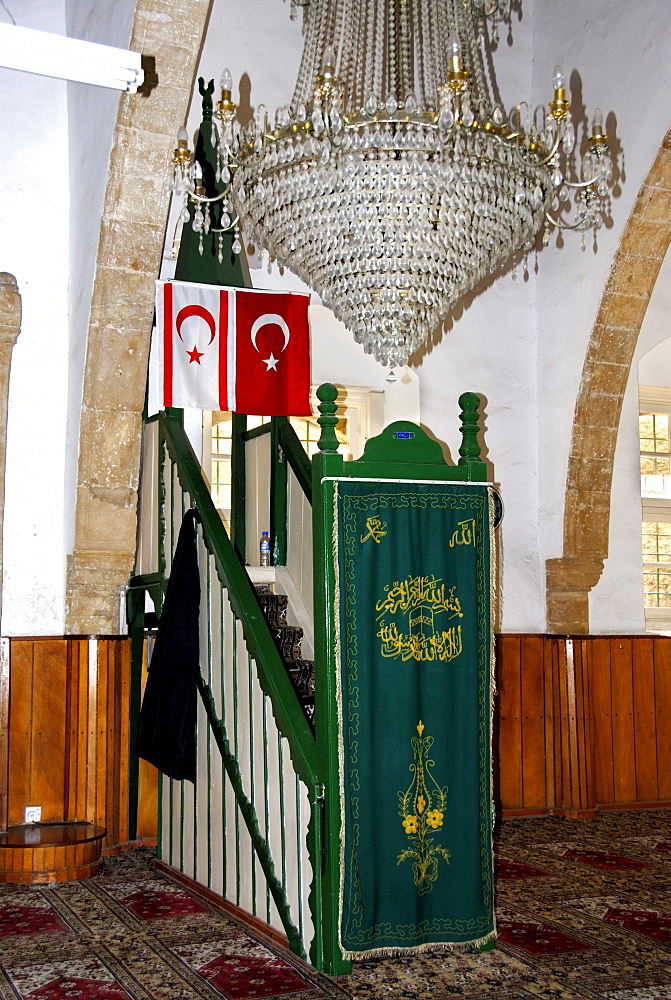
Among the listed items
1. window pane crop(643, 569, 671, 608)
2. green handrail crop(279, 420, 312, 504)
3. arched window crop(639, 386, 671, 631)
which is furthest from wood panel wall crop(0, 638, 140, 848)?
window pane crop(643, 569, 671, 608)

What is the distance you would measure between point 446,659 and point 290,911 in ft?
3.68

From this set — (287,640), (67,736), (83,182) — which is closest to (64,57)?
(83,182)

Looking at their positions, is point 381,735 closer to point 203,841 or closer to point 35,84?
point 203,841

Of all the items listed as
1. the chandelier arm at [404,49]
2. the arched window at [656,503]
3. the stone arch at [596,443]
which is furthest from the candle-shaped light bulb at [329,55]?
the arched window at [656,503]

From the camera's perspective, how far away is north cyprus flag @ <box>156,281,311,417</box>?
6.04 m

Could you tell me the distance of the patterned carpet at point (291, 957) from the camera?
3.58 metres

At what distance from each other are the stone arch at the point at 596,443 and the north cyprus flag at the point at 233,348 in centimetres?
219

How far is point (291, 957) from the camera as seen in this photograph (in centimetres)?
390

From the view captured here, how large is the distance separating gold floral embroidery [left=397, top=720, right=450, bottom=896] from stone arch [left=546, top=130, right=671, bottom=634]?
12.4ft

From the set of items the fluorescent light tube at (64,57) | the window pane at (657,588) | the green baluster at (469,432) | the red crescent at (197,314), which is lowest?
the window pane at (657,588)

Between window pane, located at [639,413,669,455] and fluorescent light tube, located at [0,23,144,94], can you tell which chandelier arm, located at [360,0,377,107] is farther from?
window pane, located at [639,413,669,455]

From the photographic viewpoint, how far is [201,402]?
6.05m

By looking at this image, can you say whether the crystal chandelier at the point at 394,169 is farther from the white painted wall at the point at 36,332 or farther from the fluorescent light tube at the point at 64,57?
the white painted wall at the point at 36,332

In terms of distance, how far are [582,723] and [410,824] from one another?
12.3 ft
